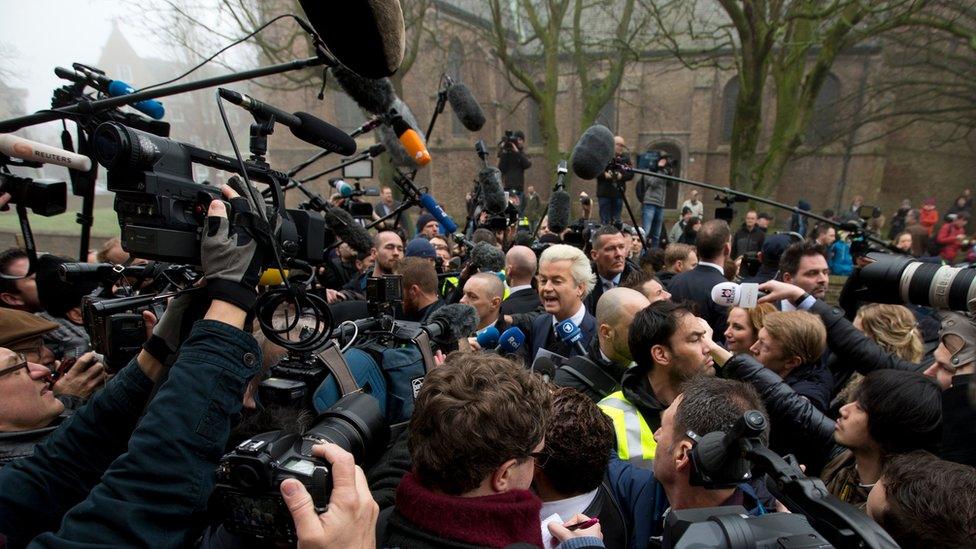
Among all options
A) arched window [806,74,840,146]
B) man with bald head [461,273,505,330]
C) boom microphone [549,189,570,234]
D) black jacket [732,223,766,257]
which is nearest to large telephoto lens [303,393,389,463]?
man with bald head [461,273,505,330]

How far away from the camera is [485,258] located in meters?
4.95

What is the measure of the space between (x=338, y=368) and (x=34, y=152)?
1.37 metres

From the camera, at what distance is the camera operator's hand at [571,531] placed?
1466 mm

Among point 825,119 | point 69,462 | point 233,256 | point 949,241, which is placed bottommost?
point 949,241

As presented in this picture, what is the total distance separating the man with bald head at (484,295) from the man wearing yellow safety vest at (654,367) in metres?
1.58

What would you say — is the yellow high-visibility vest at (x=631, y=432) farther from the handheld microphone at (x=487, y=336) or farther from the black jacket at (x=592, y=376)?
the handheld microphone at (x=487, y=336)

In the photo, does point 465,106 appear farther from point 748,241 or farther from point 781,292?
point 748,241

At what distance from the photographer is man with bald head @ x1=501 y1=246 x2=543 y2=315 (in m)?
4.53

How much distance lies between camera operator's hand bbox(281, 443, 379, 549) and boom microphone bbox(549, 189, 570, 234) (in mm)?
5122

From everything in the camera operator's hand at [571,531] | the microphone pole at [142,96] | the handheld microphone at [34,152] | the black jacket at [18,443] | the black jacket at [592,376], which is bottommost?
the black jacket at [592,376]

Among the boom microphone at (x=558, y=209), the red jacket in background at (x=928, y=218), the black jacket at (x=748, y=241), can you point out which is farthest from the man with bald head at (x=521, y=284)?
the red jacket in background at (x=928, y=218)

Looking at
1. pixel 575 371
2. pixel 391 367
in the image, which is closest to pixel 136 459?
pixel 391 367

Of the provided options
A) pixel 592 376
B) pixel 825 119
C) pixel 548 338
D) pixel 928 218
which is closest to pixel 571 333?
pixel 548 338

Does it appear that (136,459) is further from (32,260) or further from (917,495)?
(917,495)
